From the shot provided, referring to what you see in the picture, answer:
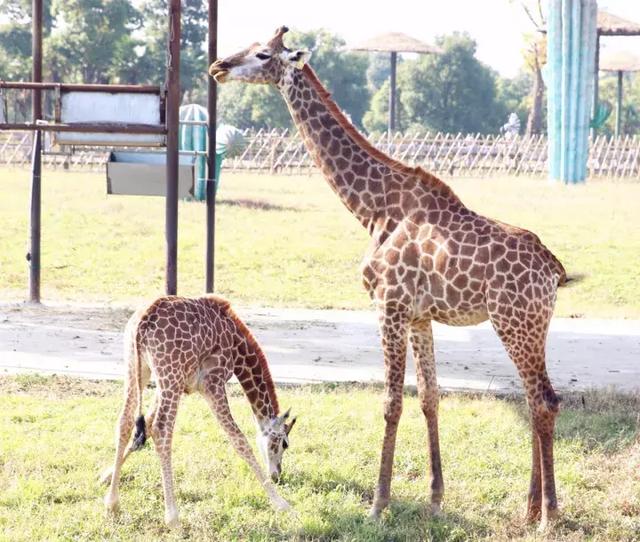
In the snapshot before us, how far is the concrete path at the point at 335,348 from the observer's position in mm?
9711

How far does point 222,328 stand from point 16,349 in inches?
178

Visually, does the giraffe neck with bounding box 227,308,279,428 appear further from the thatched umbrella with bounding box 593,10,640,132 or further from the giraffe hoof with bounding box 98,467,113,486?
the thatched umbrella with bounding box 593,10,640,132

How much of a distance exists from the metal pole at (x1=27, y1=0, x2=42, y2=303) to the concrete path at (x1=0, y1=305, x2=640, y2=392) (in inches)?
15.3

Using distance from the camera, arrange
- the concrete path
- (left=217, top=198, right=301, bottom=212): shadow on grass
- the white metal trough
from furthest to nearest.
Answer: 1. (left=217, top=198, right=301, bottom=212): shadow on grass
2. the white metal trough
3. the concrete path

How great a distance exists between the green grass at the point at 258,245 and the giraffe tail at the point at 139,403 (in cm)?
778

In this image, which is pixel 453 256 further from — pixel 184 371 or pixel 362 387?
pixel 362 387

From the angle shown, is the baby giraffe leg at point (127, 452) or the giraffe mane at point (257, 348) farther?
the giraffe mane at point (257, 348)

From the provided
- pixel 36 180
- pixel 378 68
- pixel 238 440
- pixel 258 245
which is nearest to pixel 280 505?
pixel 238 440

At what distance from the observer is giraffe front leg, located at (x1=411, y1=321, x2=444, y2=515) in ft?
21.2

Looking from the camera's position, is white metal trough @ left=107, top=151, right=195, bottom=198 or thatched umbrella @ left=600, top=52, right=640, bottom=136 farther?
thatched umbrella @ left=600, top=52, right=640, bottom=136

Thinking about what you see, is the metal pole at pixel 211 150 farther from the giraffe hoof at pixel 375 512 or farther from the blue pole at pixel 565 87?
the blue pole at pixel 565 87

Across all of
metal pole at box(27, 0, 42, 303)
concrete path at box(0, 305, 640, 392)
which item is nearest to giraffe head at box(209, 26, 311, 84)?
concrete path at box(0, 305, 640, 392)

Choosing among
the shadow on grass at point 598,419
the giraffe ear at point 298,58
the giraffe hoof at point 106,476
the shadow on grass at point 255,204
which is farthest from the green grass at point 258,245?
the giraffe hoof at point 106,476

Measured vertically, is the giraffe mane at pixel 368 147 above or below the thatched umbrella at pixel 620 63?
below
